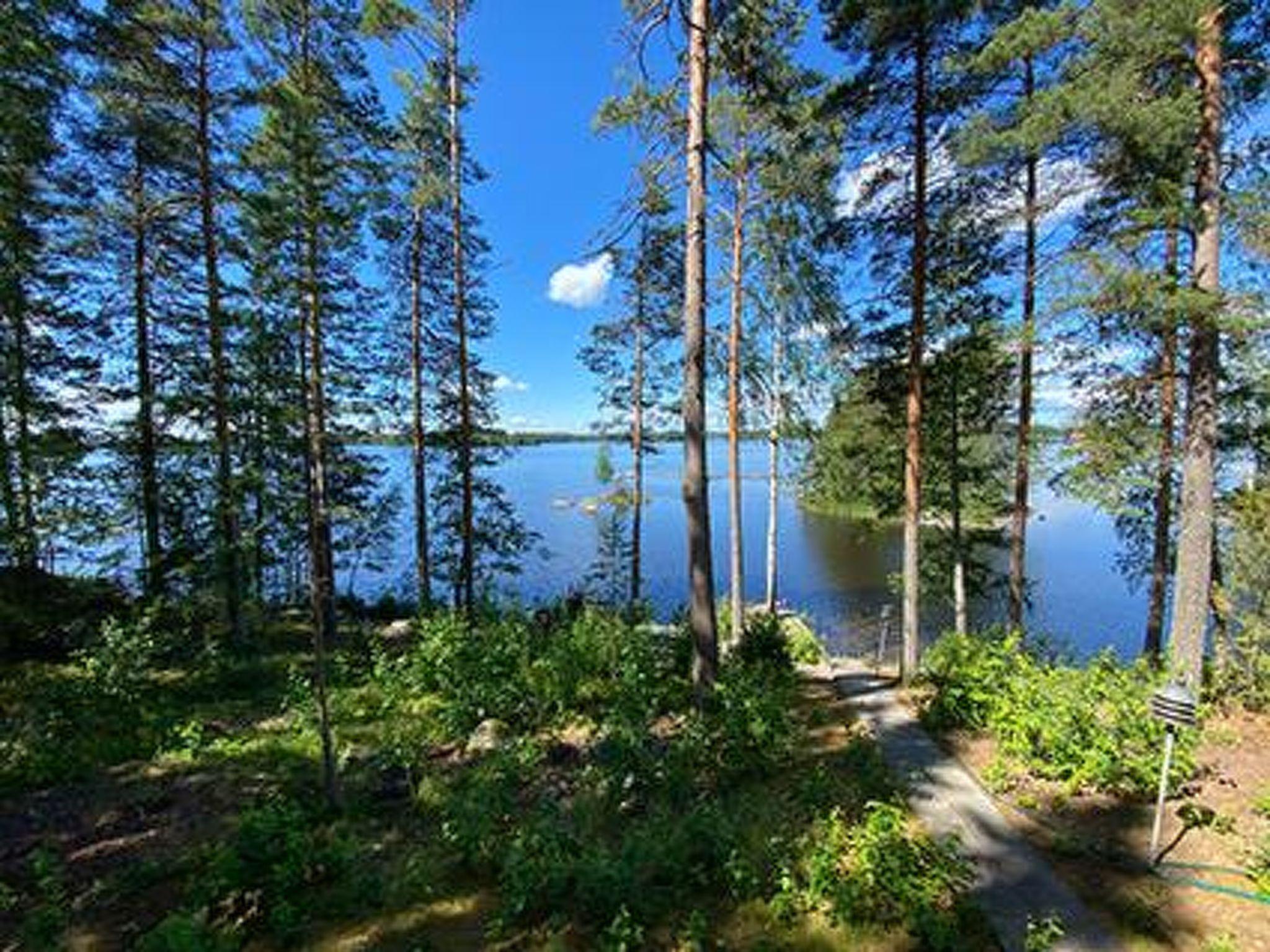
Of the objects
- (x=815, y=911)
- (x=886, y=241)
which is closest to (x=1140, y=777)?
(x=815, y=911)

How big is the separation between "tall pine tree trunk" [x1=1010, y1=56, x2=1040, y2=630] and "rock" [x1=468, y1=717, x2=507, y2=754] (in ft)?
24.5

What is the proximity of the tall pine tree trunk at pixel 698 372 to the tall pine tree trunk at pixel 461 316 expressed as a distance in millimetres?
5554

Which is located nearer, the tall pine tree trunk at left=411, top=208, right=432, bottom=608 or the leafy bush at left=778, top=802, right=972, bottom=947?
the leafy bush at left=778, top=802, right=972, bottom=947

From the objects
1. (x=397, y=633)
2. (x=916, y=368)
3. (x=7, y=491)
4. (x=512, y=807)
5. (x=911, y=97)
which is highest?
(x=911, y=97)

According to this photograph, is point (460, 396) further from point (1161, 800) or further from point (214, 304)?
point (1161, 800)

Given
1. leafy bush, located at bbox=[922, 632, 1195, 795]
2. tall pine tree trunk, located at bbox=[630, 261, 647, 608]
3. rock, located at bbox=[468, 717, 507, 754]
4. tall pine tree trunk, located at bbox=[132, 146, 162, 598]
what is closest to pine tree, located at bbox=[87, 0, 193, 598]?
tall pine tree trunk, located at bbox=[132, 146, 162, 598]

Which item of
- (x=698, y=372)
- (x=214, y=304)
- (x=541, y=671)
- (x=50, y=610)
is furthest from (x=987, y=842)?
(x=50, y=610)

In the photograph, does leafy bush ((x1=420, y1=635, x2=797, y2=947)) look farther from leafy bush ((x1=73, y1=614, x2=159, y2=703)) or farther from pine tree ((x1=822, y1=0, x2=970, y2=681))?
leafy bush ((x1=73, y1=614, x2=159, y2=703))

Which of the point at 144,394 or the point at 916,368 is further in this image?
the point at 144,394

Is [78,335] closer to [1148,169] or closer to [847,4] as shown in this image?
[847,4]

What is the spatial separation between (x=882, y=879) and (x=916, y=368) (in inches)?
238

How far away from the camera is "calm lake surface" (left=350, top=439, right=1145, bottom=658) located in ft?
62.5

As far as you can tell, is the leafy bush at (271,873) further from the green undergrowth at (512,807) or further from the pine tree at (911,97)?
the pine tree at (911,97)

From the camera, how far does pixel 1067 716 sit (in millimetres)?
5602
